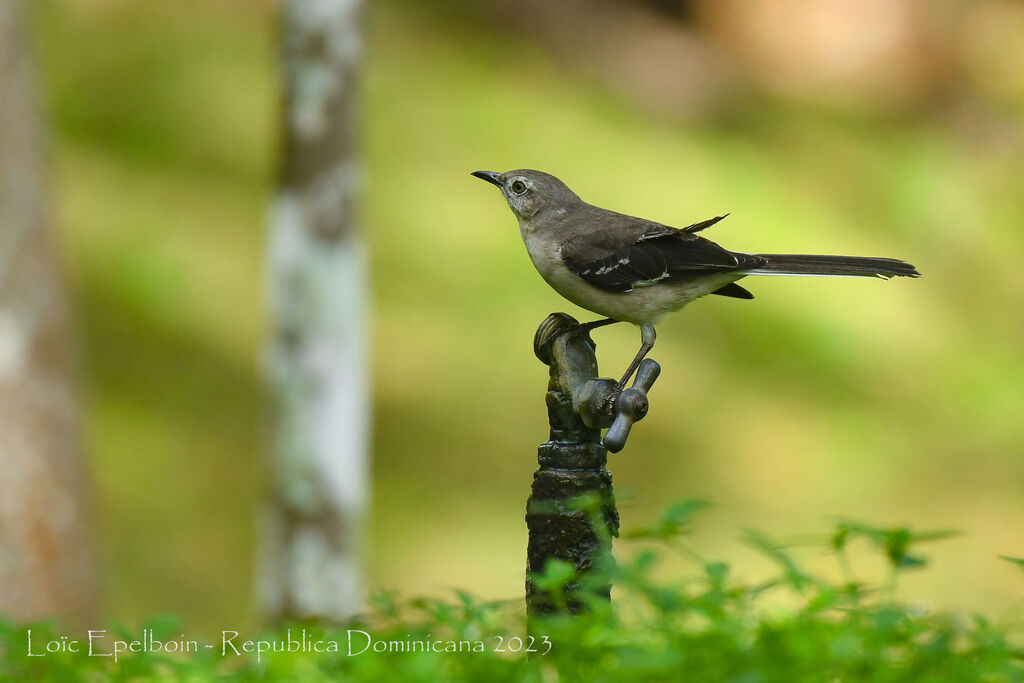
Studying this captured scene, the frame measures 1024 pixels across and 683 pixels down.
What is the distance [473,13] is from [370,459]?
6.74 m

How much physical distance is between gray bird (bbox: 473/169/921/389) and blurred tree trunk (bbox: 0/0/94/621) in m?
3.37

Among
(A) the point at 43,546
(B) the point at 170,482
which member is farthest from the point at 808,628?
(B) the point at 170,482

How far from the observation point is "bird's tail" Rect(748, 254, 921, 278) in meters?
3.41

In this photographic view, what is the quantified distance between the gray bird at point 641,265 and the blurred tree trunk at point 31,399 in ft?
11.1

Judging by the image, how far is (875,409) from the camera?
10531mm

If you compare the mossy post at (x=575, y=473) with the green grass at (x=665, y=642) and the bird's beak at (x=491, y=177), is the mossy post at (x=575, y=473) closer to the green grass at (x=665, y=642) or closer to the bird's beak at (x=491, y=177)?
the green grass at (x=665, y=642)

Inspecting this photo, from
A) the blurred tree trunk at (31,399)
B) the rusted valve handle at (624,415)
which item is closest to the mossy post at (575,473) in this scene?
the rusted valve handle at (624,415)

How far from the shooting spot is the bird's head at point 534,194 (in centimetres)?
403

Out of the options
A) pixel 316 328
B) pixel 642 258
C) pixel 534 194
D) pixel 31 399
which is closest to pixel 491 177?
pixel 534 194

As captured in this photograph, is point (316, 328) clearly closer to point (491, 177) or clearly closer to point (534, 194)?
point (491, 177)

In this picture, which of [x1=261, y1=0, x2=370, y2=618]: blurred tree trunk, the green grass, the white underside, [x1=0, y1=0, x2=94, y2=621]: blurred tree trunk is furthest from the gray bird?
[x1=0, y1=0, x2=94, y2=621]: blurred tree trunk

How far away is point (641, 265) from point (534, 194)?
58 cm

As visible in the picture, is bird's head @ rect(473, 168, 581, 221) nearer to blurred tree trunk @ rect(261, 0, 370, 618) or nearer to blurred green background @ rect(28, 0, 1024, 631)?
blurred tree trunk @ rect(261, 0, 370, 618)

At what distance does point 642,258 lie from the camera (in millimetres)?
3701
